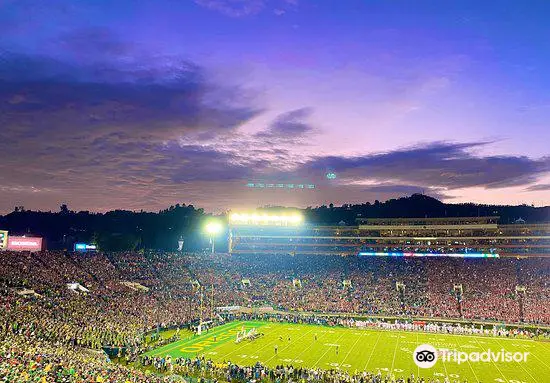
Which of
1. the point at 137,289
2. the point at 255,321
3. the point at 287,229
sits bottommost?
the point at 255,321

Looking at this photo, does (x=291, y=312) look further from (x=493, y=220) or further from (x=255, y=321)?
(x=493, y=220)

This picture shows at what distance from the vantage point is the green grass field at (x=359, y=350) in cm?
3344

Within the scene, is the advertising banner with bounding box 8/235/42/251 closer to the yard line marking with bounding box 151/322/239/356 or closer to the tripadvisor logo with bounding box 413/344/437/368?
the yard line marking with bounding box 151/322/239/356

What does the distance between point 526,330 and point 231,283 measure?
1538 inches

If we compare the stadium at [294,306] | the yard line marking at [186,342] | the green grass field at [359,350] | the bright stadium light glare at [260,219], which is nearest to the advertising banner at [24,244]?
the stadium at [294,306]

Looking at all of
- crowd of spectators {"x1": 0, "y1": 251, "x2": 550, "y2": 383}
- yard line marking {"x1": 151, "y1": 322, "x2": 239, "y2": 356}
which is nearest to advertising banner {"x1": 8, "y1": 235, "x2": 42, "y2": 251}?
crowd of spectators {"x1": 0, "y1": 251, "x2": 550, "y2": 383}

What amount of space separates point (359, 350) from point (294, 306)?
2134cm

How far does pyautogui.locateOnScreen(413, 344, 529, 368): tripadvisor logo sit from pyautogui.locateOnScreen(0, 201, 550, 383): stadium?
7.2 inches

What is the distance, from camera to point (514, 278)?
211ft

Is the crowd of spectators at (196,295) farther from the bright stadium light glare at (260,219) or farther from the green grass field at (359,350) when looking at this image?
the bright stadium light glare at (260,219)

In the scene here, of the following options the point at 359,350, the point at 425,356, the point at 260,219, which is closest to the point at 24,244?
the point at 260,219

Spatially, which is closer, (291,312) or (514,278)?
(291,312)

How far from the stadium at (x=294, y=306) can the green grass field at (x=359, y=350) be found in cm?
18

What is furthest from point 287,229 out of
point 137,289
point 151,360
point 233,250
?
point 151,360
